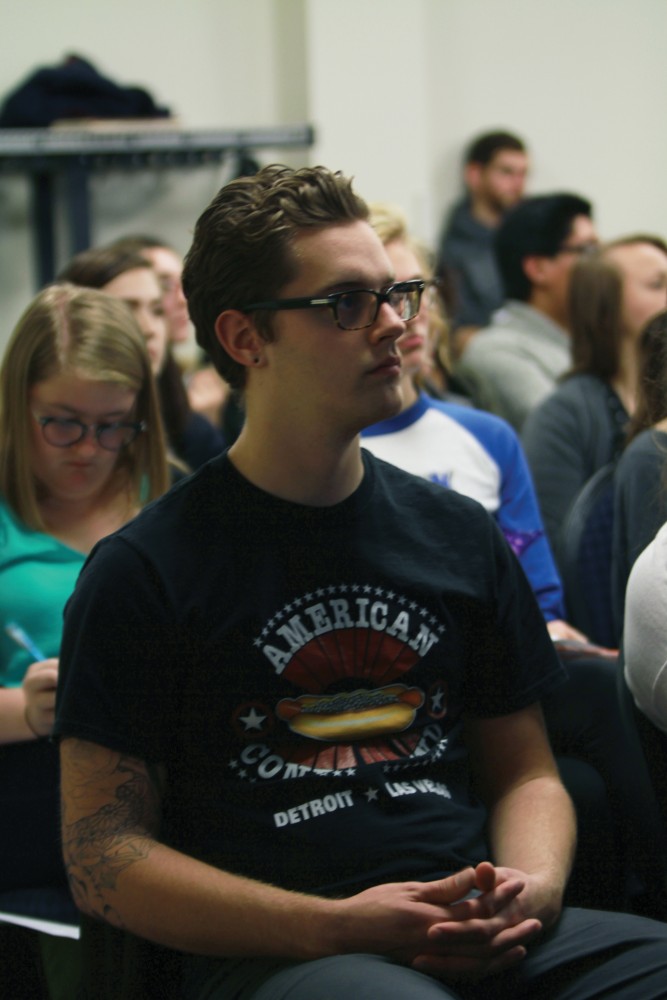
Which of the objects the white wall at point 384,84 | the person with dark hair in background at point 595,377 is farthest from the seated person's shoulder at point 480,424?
the white wall at point 384,84

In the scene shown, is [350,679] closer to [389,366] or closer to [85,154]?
[389,366]

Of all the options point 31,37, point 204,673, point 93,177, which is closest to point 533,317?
point 93,177

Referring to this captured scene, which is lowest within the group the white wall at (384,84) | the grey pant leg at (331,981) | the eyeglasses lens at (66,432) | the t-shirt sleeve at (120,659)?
the grey pant leg at (331,981)

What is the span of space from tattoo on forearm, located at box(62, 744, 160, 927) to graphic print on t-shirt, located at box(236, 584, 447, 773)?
0.13 meters

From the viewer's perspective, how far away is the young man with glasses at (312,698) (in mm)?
1131

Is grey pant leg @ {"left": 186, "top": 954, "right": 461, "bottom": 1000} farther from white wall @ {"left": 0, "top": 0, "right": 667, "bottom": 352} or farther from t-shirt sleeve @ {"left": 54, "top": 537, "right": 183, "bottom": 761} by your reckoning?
white wall @ {"left": 0, "top": 0, "right": 667, "bottom": 352}

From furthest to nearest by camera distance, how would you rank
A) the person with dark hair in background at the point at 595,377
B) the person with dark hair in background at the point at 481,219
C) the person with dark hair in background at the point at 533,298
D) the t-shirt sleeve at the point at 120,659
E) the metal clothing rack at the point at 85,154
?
the person with dark hair in background at the point at 481,219, the metal clothing rack at the point at 85,154, the person with dark hair in background at the point at 533,298, the person with dark hair in background at the point at 595,377, the t-shirt sleeve at the point at 120,659

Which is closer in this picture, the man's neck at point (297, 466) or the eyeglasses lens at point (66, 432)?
the man's neck at point (297, 466)

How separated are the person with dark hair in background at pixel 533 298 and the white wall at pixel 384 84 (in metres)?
1.05

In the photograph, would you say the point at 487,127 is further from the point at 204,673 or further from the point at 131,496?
the point at 204,673

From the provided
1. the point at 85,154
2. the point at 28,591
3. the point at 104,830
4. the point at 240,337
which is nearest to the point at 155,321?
the point at 28,591

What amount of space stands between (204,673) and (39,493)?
622 mm

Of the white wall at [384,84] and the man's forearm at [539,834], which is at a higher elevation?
the white wall at [384,84]

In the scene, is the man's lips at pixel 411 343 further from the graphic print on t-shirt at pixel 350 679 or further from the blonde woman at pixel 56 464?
the graphic print on t-shirt at pixel 350 679
